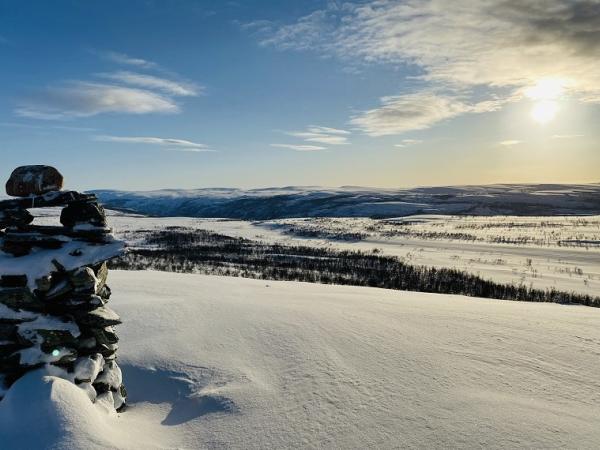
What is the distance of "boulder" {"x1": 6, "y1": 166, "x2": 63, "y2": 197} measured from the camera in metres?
7.11

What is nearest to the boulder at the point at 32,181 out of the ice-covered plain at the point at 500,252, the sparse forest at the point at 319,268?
the sparse forest at the point at 319,268

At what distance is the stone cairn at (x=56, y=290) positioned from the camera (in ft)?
20.0

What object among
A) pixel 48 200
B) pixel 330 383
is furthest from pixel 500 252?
pixel 48 200

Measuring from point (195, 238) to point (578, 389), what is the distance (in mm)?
72096

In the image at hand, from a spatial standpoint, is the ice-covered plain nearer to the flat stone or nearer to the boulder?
the flat stone

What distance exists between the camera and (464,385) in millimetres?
6848

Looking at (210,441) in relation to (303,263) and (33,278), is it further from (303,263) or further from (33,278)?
(303,263)

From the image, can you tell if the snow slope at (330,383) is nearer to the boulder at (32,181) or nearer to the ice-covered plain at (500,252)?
the boulder at (32,181)

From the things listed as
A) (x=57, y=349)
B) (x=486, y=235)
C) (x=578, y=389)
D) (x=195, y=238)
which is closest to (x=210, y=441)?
(x=57, y=349)

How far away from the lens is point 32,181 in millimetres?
7098

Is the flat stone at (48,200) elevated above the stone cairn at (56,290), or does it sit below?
above

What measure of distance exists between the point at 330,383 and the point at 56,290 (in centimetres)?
445

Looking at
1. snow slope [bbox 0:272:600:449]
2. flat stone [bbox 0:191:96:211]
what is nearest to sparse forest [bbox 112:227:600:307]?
snow slope [bbox 0:272:600:449]

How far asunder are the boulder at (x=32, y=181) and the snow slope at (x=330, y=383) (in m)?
3.05
